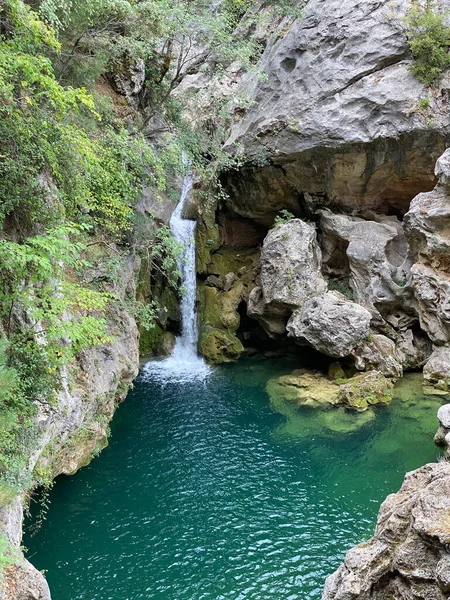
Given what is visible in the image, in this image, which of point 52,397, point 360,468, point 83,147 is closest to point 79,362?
point 52,397

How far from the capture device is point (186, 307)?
2233cm

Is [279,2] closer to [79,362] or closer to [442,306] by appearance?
[442,306]

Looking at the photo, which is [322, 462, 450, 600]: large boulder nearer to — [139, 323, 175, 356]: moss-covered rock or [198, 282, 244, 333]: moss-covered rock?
[139, 323, 175, 356]: moss-covered rock

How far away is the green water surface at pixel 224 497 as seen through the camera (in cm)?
861

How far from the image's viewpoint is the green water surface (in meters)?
8.61

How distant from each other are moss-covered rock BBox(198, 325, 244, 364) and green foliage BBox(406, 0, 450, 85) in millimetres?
14504

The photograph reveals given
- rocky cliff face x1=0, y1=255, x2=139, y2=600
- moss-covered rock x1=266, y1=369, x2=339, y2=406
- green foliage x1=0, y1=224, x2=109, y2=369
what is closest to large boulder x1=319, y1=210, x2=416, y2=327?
moss-covered rock x1=266, y1=369, x2=339, y2=406

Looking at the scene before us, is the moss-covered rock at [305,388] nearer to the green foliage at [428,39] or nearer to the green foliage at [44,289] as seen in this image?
the green foliage at [44,289]

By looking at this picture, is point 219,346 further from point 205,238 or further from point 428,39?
point 428,39

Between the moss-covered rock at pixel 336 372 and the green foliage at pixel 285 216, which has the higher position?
the green foliage at pixel 285 216

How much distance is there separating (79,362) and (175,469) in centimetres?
448

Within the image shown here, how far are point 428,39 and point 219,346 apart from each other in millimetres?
16211

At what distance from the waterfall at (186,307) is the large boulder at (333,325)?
544 cm

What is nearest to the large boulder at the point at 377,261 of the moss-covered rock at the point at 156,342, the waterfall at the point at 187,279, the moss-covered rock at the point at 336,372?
the moss-covered rock at the point at 336,372
